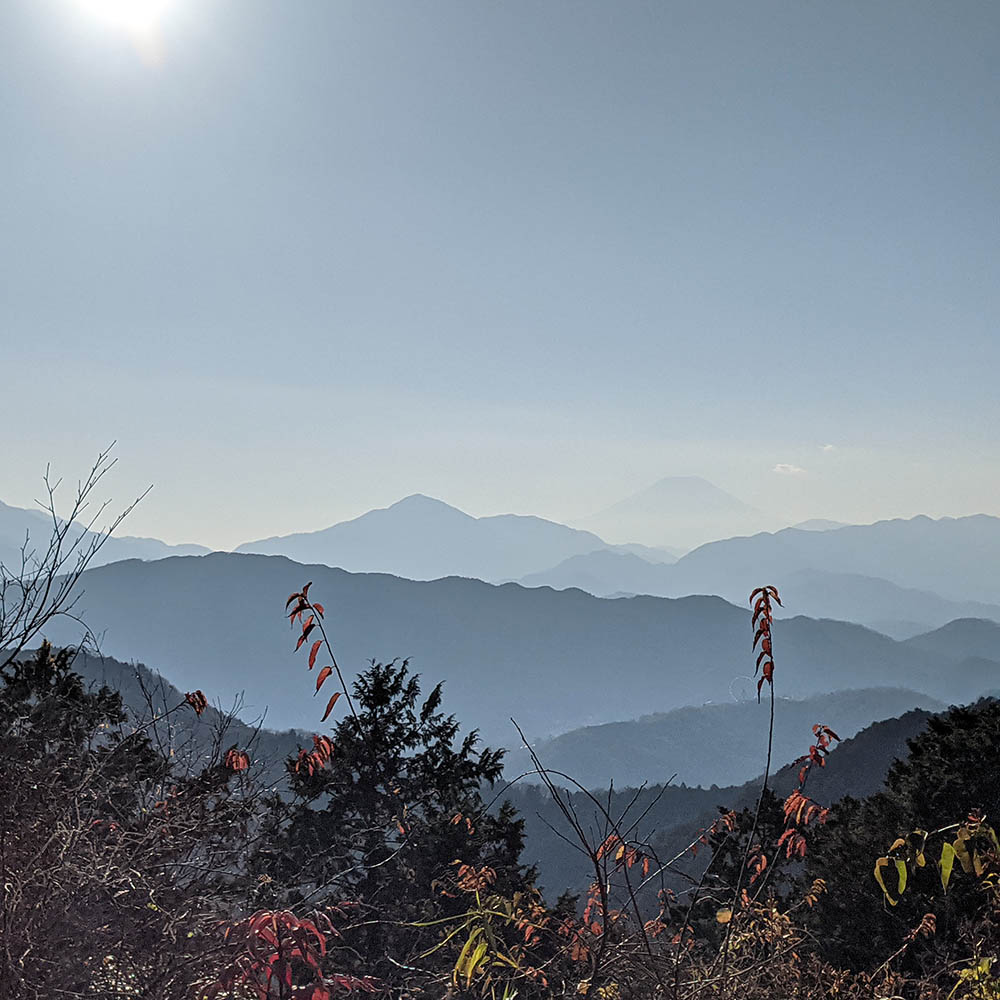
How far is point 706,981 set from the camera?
2357 millimetres

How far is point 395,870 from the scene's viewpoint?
1420 cm

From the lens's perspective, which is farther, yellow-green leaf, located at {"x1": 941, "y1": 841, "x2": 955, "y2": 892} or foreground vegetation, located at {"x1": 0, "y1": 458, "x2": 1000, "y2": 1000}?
foreground vegetation, located at {"x1": 0, "y1": 458, "x2": 1000, "y2": 1000}

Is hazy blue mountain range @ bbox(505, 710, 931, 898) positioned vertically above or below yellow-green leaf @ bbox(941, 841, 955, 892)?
below

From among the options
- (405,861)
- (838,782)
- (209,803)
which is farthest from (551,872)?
(209,803)

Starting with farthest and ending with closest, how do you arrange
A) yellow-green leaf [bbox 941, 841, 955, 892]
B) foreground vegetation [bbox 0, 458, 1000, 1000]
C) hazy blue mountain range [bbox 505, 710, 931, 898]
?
1. hazy blue mountain range [bbox 505, 710, 931, 898]
2. foreground vegetation [bbox 0, 458, 1000, 1000]
3. yellow-green leaf [bbox 941, 841, 955, 892]

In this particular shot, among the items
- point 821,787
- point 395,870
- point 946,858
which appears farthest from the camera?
point 821,787

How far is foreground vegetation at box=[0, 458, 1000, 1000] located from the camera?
8.53ft

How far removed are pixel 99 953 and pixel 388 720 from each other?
39.4 ft

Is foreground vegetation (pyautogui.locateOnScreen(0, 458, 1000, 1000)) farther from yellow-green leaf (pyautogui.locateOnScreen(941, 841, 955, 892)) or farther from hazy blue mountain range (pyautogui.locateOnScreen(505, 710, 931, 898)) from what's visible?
hazy blue mountain range (pyautogui.locateOnScreen(505, 710, 931, 898))

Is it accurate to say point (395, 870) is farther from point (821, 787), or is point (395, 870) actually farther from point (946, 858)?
point (821, 787)

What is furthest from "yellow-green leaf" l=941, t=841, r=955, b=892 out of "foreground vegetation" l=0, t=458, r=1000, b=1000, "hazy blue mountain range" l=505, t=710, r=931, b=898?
"hazy blue mountain range" l=505, t=710, r=931, b=898

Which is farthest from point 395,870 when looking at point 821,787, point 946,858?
point 821,787

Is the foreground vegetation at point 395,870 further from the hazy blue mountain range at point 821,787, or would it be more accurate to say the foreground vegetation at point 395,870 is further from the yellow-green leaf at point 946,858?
the hazy blue mountain range at point 821,787

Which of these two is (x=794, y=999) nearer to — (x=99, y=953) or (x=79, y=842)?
(x=99, y=953)
